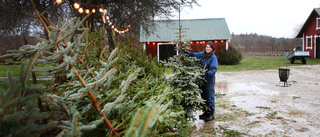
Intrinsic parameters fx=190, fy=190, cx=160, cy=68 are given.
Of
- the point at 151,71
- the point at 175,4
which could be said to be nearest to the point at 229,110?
the point at 151,71

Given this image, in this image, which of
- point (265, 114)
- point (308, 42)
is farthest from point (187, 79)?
point (308, 42)

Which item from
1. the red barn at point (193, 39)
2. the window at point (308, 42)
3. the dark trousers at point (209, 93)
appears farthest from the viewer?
the window at point (308, 42)

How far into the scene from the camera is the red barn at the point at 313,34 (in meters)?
25.8

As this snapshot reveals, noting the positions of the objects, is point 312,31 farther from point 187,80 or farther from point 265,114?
point 187,80

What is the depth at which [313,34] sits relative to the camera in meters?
26.5

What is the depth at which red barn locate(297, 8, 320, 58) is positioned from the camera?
2583cm

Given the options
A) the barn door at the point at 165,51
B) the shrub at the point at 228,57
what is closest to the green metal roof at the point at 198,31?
the barn door at the point at 165,51

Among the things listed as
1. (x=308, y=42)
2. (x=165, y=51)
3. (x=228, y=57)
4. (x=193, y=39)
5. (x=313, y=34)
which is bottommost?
(x=228, y=57)

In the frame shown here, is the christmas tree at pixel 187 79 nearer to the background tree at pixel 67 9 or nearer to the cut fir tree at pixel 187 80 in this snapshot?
the cut fir tree at pixel 187 80

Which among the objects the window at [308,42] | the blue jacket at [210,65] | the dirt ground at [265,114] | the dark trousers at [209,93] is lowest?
the dirt ground at [265,114]

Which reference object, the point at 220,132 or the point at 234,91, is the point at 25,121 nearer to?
the point at 220,132

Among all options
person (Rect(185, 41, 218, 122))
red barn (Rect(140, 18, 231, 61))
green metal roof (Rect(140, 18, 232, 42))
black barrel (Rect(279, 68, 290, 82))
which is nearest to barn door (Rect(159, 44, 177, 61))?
red barn (Rect(140, 18, 231, 61))

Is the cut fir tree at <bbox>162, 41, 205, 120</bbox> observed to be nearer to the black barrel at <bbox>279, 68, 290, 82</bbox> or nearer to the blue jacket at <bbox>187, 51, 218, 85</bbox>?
the blue jacket at <bbox>187, 51, 218, 85</bbox>

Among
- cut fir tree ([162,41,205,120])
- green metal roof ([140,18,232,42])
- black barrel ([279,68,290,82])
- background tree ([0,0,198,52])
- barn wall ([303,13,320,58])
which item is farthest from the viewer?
barn wall ([303,13,320,58])
